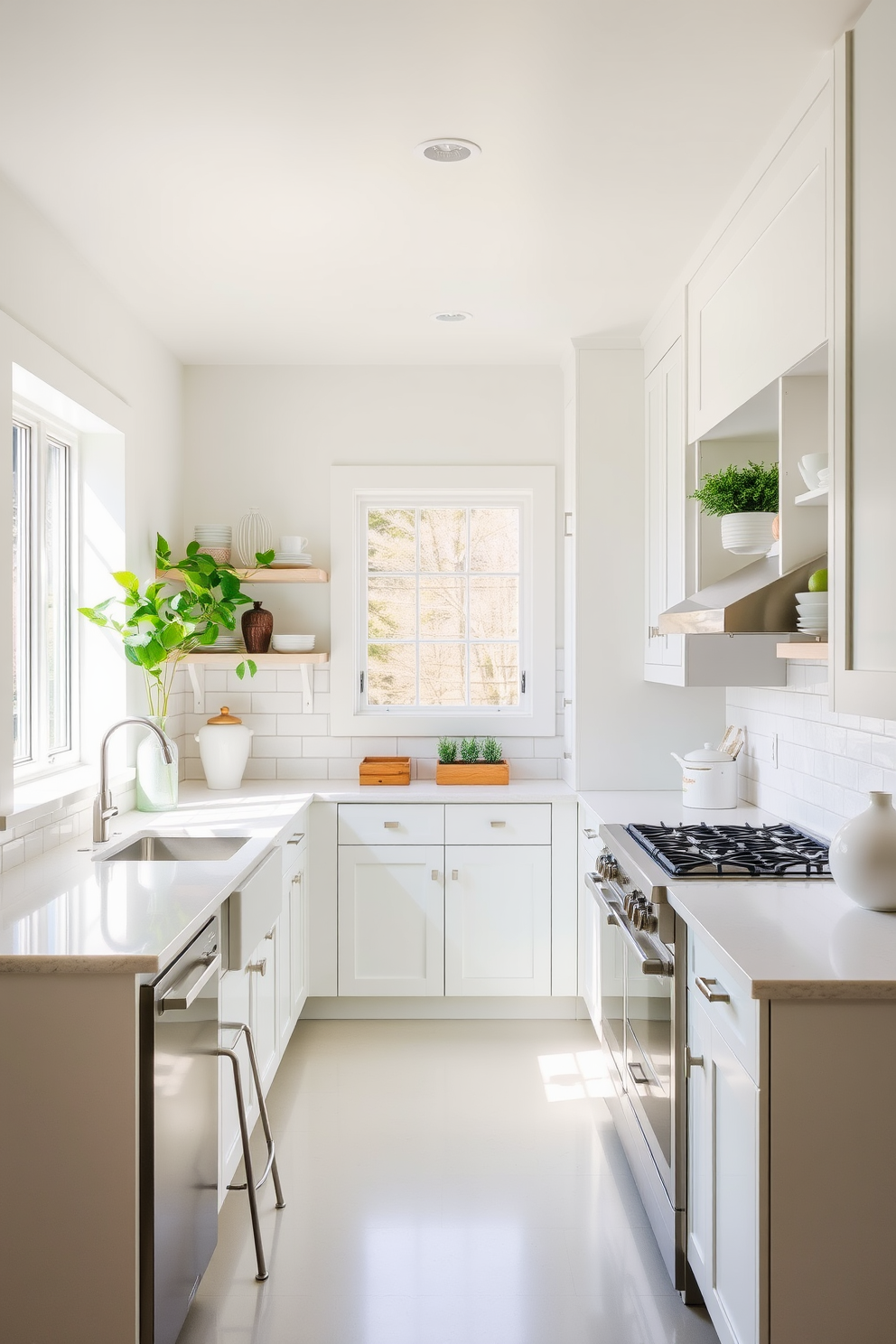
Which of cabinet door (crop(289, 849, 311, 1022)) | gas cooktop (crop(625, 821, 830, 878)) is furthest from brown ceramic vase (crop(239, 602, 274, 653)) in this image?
gas cooktop (crop(625, 821, 830, 878))

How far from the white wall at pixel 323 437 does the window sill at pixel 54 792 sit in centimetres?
96

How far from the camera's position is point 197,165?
8.11ft

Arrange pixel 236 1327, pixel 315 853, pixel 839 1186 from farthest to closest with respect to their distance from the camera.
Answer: pixel 315 853
pixel 236 1327
pixel 839 1186

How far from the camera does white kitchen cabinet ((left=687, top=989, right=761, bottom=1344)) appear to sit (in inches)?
66.9

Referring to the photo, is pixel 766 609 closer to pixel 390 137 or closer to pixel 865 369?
pixel 865 369

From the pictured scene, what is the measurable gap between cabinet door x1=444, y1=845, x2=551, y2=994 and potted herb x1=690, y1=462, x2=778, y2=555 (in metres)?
1.56

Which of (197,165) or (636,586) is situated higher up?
(197,165)

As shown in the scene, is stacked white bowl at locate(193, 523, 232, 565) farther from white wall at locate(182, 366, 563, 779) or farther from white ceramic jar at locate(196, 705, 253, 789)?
white ceramic jar at locate(196, 705, 253, 789)

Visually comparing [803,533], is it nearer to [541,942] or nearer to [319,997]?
[541,942]

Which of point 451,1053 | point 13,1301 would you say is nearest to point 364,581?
point 451,1053

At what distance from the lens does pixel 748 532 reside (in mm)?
2770

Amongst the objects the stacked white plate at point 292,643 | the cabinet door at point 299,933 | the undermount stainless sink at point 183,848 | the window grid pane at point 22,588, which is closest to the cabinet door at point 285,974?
the cabinet door at point 299,933

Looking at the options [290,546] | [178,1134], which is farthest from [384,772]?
[178,1134]

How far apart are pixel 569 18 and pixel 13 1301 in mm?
2628
